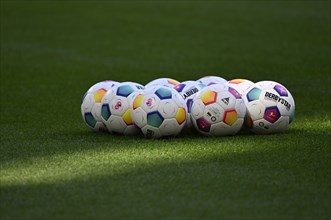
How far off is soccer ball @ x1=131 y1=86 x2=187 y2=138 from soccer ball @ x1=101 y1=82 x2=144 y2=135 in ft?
0.51

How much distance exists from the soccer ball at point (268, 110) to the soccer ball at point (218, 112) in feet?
0.60

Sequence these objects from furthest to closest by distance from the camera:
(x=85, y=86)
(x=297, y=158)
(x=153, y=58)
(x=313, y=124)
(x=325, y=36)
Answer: (x=325, y=36), (x=153, y=58), (x=85, y=86), (x=313, y=124), (x=297, y=158)

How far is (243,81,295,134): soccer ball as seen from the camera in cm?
796

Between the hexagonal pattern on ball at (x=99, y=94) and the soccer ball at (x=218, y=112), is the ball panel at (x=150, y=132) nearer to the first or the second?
the soccer ball at (x=218, y=112)

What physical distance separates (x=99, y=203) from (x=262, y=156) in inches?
75.4

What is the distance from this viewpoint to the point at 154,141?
7.71 m

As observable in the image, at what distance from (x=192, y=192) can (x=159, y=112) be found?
6.37 feet

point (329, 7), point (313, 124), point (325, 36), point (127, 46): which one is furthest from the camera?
point (329, 7)

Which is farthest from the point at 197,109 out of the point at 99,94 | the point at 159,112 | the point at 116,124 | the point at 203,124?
the point at 99,94

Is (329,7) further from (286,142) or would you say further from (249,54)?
(286,142)

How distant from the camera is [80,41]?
58.3ft

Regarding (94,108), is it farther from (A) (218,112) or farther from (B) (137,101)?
(A) (218,112)

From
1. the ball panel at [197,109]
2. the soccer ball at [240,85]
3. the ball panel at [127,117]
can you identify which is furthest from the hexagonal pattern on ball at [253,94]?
the ball panel at [127,117]

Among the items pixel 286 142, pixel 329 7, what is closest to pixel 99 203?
pixel 286 142
